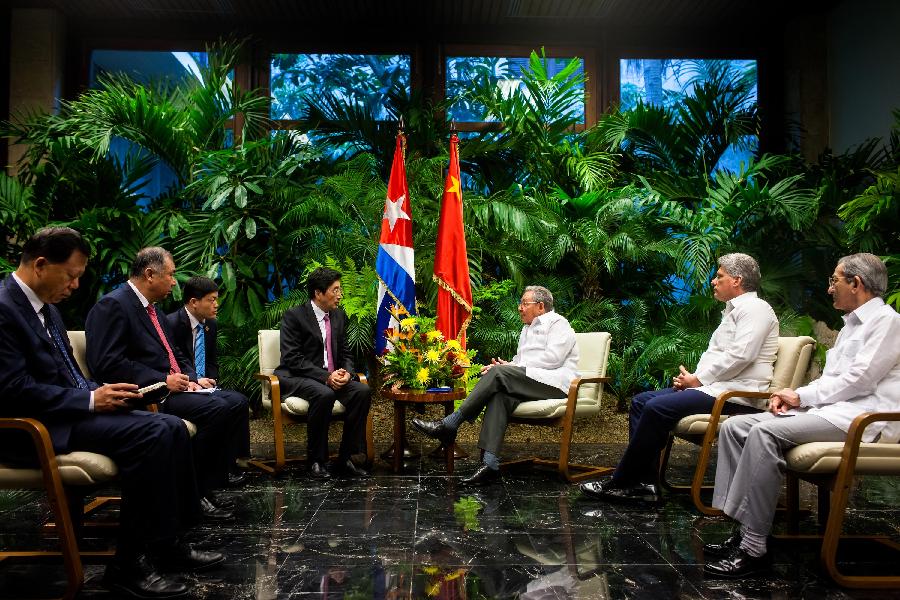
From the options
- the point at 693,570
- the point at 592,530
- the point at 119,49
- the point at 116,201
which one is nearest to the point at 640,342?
the point at 592,530

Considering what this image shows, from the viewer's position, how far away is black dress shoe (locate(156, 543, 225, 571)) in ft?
10.1

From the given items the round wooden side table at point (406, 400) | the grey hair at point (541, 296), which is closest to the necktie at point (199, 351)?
the round wooden side table at point (406, 400)

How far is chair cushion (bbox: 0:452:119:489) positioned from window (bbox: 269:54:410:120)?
6033mm

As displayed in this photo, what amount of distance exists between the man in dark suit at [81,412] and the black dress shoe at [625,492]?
7.93 ft

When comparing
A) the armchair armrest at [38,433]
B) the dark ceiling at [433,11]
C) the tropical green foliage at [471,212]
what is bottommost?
the armchair armrest at [38,433]

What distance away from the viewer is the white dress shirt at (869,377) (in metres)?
3.21

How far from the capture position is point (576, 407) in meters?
4.96

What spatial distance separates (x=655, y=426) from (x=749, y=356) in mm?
643

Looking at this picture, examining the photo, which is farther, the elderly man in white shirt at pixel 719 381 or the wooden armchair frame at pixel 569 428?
the wooden armchair frame at pixel 569 428

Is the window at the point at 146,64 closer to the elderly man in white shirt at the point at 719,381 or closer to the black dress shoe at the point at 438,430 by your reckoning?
the black dress shoe at the point at 438,430

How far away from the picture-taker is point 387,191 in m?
6.52

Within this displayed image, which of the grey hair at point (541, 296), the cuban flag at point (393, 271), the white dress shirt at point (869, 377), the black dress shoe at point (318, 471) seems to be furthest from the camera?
the cuban flag at point (393, 271)

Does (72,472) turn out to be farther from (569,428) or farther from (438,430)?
(569,428)

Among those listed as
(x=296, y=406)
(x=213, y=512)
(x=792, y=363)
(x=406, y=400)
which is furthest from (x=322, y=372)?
(x=792, y=363)
